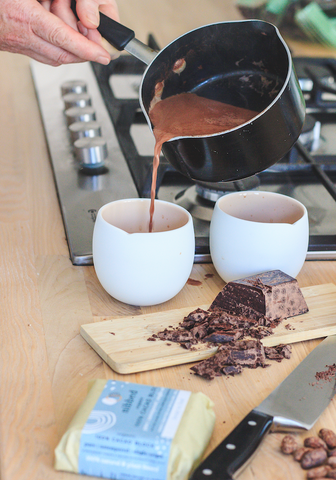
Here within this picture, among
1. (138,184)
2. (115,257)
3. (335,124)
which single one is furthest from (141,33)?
(115,257)

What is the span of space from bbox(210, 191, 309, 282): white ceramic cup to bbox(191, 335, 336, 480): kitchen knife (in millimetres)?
145

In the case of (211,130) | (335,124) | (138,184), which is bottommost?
(335,124)

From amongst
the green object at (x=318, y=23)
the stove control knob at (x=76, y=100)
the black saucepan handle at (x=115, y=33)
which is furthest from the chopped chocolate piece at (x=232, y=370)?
the green object at (x=318, y=23)

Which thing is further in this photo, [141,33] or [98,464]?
[141,33]

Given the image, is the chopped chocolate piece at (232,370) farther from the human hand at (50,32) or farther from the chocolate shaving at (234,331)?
the human hand at (50,32)

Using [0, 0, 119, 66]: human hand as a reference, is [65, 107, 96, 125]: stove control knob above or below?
below

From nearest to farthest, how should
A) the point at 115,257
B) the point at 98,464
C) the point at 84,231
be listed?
the point at 98,464
the point at 115,257
the point at 84,231

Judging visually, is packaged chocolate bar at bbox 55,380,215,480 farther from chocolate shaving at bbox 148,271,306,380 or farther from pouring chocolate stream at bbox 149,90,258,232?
pouring chocolate stream at bbox 149,90,258,232

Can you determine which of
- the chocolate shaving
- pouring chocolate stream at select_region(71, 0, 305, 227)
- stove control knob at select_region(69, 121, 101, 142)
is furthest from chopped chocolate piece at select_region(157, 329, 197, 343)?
stove control knob at select_region(69, 121, 101, 142)

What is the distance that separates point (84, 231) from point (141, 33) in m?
1.22

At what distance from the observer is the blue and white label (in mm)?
472

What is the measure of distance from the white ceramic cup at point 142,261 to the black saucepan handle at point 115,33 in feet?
0.91

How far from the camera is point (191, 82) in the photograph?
35.7 inches

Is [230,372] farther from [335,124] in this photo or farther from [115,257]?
[335,124]
